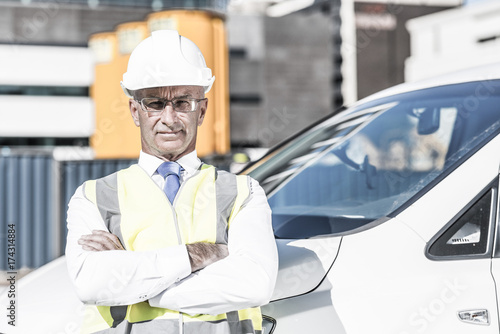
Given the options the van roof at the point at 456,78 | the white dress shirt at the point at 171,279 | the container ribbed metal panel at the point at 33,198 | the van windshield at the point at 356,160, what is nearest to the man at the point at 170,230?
the white dress shirt at the point at 171,279

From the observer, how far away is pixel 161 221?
5.76 ft

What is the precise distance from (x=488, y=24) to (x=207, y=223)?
4346cm

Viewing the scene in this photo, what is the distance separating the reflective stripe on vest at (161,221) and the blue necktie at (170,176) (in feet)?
0.08

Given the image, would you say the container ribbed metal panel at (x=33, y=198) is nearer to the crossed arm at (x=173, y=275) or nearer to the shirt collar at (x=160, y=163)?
the shirt collar at (x=160, y=163)

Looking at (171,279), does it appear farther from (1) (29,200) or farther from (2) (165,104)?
(1) (29,200)

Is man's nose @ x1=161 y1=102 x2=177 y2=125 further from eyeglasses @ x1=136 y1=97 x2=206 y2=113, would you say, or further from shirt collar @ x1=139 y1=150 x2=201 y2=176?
shirt collar @ x1=139 y1=150 x2=201 y2=176

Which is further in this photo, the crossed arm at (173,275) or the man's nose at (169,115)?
the man's nose at (169,115)

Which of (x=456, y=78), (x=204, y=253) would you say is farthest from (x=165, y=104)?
(x=456, y=78)

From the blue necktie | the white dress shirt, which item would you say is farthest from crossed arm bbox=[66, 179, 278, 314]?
the blue necktie

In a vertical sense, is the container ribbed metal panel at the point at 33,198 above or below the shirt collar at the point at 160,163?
below

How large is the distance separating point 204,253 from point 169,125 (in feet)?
1.22

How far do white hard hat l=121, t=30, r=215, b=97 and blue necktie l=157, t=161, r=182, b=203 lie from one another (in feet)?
0.74

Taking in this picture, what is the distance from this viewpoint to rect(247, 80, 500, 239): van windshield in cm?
256

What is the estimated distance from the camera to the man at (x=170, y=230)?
1.65 meters
